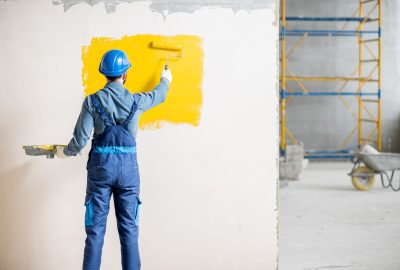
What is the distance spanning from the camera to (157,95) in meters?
3.73

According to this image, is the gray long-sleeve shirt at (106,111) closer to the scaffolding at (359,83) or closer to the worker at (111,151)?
the worker at (111,151)

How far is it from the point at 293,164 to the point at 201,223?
5.86 m

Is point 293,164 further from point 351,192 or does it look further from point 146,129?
point 146,129

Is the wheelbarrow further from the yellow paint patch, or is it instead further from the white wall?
the yellow paint patch

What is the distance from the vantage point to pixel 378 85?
11273mm

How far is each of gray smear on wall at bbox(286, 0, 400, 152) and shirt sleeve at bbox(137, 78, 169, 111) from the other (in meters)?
8.49

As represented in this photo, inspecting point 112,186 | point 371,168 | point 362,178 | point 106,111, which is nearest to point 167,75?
point 106,111

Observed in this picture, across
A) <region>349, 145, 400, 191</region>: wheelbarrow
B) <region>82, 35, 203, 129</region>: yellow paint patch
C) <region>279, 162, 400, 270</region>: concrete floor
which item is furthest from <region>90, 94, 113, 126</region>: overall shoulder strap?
<region>349, 145, 400, 191</region>: wheelbarrow

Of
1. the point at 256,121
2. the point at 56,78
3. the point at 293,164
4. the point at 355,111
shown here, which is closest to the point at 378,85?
the point at 355,111

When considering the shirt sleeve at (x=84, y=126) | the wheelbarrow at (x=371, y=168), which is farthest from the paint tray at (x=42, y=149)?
the wheelbarrow at (x=371, y=168)

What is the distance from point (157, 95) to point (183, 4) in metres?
0.73

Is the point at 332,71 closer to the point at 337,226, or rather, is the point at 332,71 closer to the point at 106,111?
the point at 337,226

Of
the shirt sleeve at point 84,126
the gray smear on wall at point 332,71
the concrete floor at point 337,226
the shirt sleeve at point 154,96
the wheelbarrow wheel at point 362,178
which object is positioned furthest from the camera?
the gray smear on wall at point 332,71

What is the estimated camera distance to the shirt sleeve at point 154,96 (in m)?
3.64
